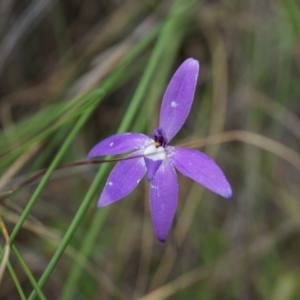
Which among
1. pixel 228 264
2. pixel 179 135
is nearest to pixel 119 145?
pixel 228 264

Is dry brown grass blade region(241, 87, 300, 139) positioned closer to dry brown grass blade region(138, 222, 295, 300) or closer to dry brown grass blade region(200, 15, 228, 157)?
dry brown grass blade region(200, 15, 228, 157)

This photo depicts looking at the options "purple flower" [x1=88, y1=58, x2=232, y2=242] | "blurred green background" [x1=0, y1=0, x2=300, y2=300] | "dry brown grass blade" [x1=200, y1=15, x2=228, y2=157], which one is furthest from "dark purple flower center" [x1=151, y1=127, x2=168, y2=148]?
"dry brown grass blade" [x1=200, y1=15, x2=228, y2=157]

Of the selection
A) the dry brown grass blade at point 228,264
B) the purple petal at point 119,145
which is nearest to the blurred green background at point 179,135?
the dry brown grass blade at point 228,264

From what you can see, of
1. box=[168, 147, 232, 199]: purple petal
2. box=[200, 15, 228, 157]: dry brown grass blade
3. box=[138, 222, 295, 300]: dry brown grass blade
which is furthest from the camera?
box=[200, 15, 228, 157]: dry brown grass blade

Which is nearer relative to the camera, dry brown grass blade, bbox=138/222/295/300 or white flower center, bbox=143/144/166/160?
white flower center, bbox=143/144/166/160

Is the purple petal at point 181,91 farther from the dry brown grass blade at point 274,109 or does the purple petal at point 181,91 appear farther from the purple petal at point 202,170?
the dry brown grass blade at point 274,109

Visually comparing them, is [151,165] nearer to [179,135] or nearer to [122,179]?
[122,179]
